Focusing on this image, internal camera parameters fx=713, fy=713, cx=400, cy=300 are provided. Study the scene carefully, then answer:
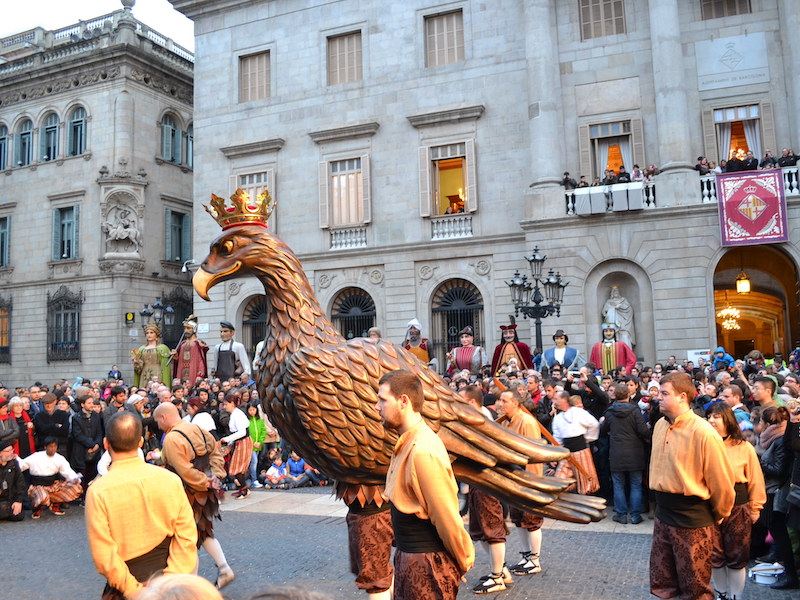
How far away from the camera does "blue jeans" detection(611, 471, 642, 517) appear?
9539 millimetres

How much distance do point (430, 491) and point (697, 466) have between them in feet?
7.31

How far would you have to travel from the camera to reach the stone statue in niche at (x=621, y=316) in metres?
20.8

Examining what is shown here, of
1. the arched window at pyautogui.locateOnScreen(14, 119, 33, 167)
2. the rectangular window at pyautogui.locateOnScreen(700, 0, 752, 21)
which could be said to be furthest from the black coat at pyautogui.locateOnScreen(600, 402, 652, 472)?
the arched window at pyautogui.locateOnScreen(14, 119, 33, 167)

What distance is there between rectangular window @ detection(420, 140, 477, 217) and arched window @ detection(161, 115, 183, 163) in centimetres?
1388

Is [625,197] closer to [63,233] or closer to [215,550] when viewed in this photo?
[215,550]

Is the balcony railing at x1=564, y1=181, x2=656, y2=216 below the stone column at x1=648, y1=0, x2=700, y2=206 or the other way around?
below

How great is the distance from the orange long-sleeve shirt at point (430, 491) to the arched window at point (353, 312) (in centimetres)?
2062

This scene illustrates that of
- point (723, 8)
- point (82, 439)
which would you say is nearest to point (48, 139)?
point (82, 439)

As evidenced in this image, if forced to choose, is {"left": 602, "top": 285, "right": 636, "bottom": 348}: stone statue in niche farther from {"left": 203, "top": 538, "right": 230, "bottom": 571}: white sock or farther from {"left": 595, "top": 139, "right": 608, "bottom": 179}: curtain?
{"left": 203, "top": 538, "right": 230, "bottom": 571}: white sock

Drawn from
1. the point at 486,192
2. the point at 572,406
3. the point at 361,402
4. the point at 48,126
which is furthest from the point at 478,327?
the point at 48,126

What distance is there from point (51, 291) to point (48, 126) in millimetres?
7502

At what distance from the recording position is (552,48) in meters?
22.1

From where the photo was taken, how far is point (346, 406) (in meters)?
5.44

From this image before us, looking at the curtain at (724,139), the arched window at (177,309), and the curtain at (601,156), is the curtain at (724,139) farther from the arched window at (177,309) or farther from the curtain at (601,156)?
the arched window at (177,309)
